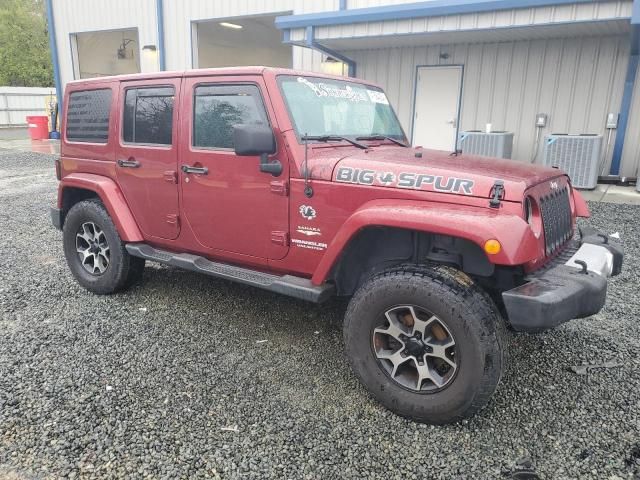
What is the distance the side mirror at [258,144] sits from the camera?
114 inches

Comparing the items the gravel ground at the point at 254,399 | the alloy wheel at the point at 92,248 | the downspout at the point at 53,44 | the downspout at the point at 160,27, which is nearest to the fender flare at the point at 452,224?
the gravel ground at the point at 254,399

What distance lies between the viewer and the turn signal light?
2.31 metres

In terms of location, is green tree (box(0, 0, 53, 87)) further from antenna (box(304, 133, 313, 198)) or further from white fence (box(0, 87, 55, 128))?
antenna (box(304, 133, 313, 198))

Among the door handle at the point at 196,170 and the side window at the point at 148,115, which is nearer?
the door handle at the point at 196,170

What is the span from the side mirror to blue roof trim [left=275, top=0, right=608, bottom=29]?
612 cm

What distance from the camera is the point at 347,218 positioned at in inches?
113

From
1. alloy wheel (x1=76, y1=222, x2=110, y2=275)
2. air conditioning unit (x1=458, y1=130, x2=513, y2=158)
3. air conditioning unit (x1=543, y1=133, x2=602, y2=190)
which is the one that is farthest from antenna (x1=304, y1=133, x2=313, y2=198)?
air conditioning unit (x1=543, y1=133, x2=602, y2=190)

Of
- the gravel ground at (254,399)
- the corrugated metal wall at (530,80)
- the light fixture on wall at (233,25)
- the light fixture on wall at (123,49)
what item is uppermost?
the light fixture on wall at (233,25)

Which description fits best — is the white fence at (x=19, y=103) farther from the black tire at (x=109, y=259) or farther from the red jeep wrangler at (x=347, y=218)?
the red jeep wrangler at (x=347, y=218)

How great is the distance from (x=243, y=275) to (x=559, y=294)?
1.94m

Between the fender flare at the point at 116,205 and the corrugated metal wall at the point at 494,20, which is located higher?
the corrugated metal wall at the point at 494,20

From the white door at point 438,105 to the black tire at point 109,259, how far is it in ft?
27.5

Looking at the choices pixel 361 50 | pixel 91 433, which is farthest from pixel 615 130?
pixel 91 433

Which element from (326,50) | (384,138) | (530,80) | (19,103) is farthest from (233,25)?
(19,103)
